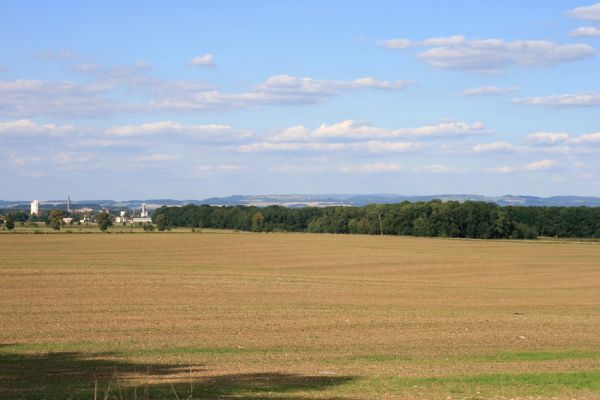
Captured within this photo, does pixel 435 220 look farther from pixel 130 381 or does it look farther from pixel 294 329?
pixel 130 381

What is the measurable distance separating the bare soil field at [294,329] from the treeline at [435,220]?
160 feet

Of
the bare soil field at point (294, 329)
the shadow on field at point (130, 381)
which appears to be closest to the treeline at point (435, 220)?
the bare soil field at point (294, 329)

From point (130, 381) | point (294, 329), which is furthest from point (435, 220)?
point (130, 381)

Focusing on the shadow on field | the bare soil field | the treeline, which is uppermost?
the treeline

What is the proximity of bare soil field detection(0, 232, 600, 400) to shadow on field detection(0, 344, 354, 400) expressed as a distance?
52 millimetres

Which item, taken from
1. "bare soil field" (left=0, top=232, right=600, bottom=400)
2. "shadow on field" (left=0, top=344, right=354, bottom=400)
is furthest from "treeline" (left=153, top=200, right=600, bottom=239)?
"shadow on field" (left=0, top=344, right=354, bottom=400)

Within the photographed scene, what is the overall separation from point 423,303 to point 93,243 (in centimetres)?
6095

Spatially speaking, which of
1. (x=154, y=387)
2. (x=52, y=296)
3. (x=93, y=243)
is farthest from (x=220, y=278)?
(x=93, y=243)

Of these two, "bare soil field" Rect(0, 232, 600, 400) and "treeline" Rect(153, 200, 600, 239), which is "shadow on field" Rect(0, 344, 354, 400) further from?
"treeline" Rect(153, 200, 600, 239)

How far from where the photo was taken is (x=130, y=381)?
57.3 ft

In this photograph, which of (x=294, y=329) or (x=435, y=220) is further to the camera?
(x=435, y=220)

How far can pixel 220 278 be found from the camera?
53.5 meters

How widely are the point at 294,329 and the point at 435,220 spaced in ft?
306

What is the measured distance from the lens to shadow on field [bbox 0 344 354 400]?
1577cm
